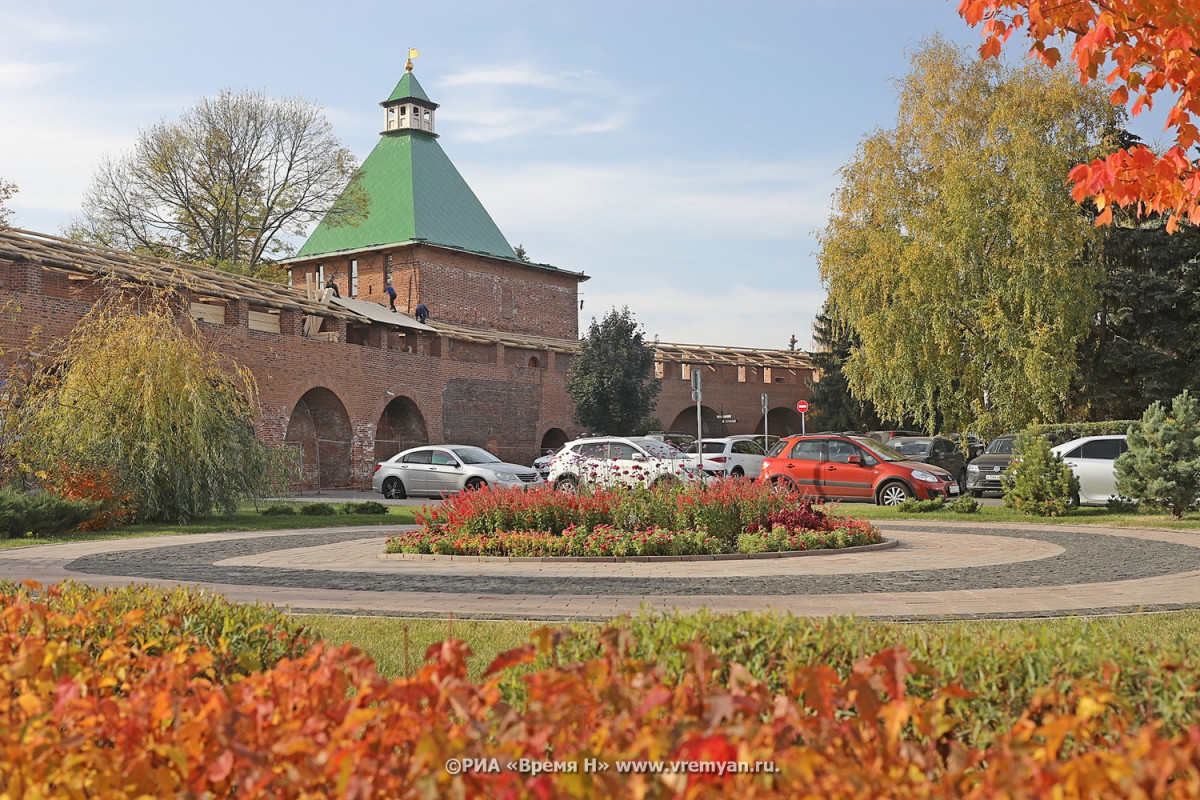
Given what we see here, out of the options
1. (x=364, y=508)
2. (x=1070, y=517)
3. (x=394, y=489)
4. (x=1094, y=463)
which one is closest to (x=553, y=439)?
(x=394, y=489)

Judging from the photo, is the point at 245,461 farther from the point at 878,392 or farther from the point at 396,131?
the point at 396,131

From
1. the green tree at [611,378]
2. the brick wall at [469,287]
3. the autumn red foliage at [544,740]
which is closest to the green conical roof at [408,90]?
the brick wall at [469,287]

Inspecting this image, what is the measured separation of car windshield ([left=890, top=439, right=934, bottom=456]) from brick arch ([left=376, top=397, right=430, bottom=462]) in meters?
16.4

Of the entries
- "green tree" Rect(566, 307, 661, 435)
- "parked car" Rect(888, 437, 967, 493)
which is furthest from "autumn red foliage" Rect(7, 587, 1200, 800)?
"green tree" Rect(566, 307, 661, 435)

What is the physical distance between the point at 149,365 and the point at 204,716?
54.9 ft

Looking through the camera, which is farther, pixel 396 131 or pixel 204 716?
pixel 396 131

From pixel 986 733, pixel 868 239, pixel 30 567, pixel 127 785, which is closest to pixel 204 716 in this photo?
pixel 127 785

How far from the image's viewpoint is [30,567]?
11211 millimetres

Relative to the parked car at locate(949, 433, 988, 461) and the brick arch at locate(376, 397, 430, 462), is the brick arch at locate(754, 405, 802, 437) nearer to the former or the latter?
the parked car at locate(949, 433, 988, 461)

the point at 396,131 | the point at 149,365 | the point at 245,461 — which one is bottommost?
the point at 245,461

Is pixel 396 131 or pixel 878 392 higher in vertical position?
pixel 396 131

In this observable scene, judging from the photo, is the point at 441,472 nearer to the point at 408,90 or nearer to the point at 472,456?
the point at 472,456

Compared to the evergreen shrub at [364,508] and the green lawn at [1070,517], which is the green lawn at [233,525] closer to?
the evergreen shrub at [364,508]

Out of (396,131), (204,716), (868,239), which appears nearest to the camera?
(204,716)
